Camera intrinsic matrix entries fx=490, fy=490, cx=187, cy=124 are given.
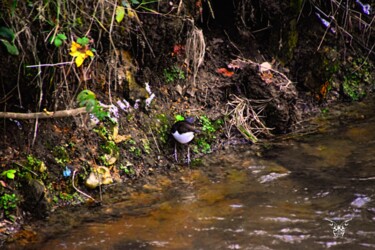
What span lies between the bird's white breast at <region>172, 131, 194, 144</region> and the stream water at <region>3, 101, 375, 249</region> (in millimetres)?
329

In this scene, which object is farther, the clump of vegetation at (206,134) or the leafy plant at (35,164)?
the clump of vegetation at (206,134)

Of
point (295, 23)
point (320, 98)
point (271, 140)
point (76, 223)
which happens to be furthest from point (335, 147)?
point (76, 223)

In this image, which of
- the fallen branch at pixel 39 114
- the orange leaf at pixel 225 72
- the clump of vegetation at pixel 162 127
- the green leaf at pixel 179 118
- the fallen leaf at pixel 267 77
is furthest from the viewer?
the orange leaf at pixel 225 72

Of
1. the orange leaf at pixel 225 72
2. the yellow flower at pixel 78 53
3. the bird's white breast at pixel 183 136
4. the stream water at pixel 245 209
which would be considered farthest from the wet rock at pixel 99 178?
the orange leaf at pixel 225 72

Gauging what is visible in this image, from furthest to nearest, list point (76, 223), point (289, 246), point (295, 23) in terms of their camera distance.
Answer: point (295, 23) < point (76, 223) < point (289, 246)

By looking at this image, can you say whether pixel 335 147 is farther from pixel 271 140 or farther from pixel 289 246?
pixel 289 246

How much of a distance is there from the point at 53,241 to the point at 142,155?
148 cm

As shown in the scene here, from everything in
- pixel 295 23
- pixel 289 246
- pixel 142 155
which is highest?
pixel 295 23

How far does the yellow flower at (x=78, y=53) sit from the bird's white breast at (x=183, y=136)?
139cm

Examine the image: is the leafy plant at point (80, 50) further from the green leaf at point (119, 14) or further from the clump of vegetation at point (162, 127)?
the clump of vegetation at point (162, 127)

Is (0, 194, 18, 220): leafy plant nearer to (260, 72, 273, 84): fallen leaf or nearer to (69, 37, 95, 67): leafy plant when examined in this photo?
(69, 37, 95, 67): leafy plant

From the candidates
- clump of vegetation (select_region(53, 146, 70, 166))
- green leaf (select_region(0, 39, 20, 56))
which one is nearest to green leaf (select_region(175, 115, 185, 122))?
clump of vegetation (select_region(53, 146, 70, 166))

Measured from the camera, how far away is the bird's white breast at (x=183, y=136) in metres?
5.07

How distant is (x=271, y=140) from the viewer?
5.80 metres
